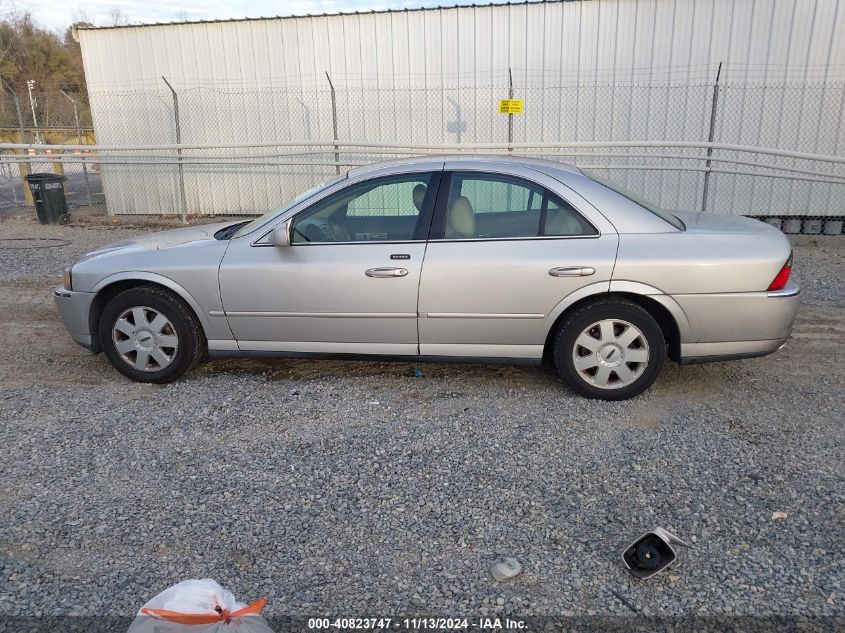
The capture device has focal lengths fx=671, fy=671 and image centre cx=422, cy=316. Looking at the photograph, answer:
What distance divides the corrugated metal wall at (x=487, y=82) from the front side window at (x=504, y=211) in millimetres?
7227

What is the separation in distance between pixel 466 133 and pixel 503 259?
25.3 feet

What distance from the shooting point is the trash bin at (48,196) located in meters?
12.1

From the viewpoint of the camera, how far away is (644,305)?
14.2 feet

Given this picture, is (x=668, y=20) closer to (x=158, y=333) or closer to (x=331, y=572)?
(x=158, y=333)

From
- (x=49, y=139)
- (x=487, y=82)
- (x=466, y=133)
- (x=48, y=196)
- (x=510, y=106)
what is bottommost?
(x=48, y=196)

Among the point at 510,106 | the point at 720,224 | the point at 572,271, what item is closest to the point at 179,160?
the point at 510,106

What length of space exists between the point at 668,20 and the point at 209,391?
9474mm

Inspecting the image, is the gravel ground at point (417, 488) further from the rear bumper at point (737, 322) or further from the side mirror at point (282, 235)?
the side mirror at point (282, 235)

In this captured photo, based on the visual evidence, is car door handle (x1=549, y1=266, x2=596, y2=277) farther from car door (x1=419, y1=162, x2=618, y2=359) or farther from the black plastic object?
the black plastic object

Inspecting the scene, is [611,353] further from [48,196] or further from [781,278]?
[48,196]

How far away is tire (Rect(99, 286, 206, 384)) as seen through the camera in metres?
4.64

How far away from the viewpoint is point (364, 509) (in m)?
3.21

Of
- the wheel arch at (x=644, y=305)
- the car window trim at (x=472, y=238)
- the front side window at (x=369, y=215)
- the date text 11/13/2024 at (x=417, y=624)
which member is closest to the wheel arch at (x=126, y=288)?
the front side window at (x=369, y=215)

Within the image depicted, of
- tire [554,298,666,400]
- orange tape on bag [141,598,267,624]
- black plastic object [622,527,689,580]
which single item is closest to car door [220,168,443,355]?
tire [554,298,666,400]
